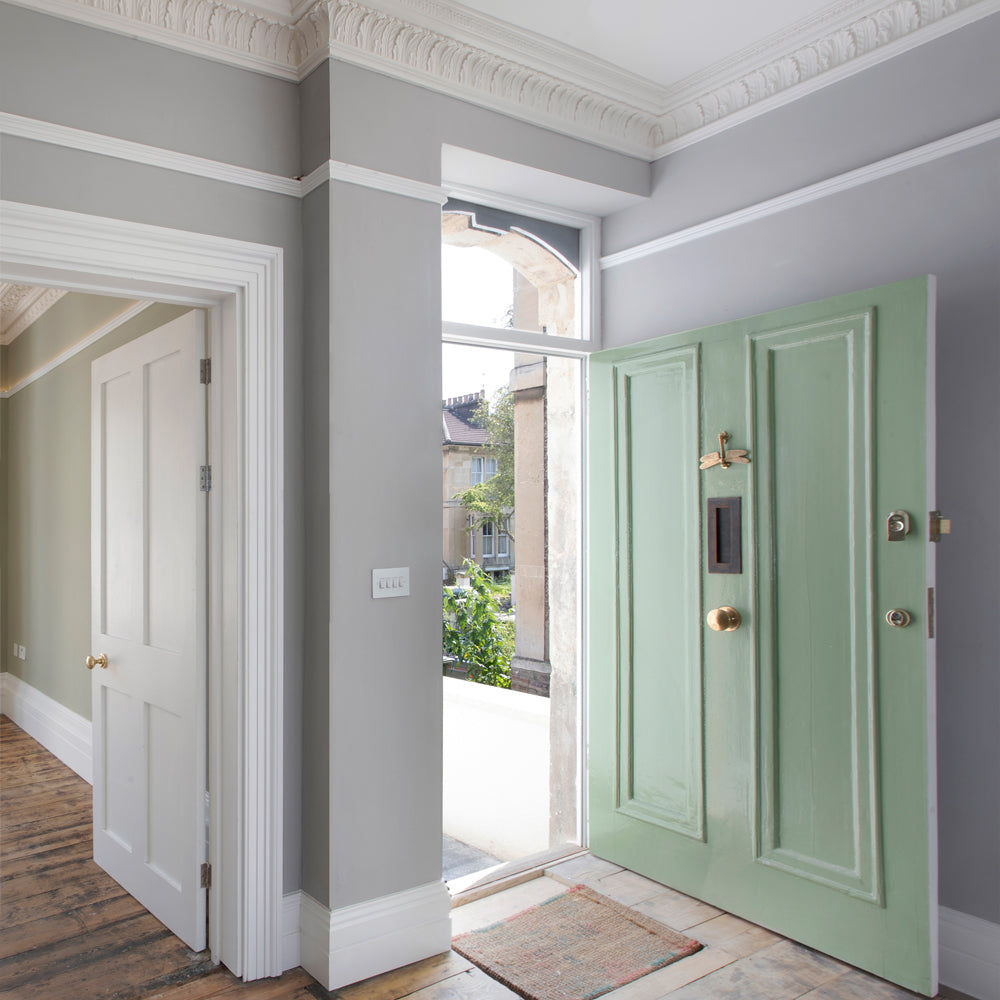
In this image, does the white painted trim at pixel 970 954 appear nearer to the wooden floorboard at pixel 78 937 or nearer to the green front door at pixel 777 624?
the green front door at pixel 777 624

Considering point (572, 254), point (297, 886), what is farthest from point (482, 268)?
point (297, 886)

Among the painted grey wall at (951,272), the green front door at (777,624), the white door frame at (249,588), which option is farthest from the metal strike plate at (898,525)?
the white door frame at (249,588)

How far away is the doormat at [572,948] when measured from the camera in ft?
8.02

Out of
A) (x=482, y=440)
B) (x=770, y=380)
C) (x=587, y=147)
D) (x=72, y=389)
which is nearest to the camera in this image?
(x=770, y=380)

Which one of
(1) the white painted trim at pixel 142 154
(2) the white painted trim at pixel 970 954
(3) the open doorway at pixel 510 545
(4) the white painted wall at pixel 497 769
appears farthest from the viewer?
(4) the white painted wall at pixel 497 769

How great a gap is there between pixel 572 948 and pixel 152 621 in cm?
170

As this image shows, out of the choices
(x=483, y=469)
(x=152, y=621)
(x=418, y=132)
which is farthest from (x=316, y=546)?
(x=483, y=469)

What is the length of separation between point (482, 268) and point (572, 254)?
409 millimetres

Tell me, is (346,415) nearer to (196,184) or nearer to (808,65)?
(196,184)

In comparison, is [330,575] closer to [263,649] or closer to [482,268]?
[263,649]

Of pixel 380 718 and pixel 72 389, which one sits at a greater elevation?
pixel 72 389

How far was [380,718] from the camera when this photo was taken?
2.58m

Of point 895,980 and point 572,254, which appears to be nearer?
point 895,980

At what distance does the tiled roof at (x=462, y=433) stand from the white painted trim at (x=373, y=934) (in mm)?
4021
